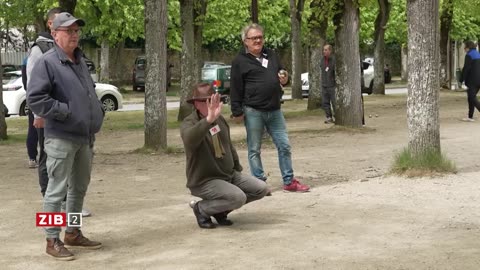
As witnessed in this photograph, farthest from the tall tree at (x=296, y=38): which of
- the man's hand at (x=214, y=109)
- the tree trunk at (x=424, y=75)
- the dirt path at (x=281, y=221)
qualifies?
the man's hand at (x=214, y=109)

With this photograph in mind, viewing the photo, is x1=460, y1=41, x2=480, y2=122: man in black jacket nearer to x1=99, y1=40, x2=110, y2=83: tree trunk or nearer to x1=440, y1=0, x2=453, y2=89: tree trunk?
x1=440, y1=0, x2=453, y2=89: tree trunk

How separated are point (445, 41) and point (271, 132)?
27681mm

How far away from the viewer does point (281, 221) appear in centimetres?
827

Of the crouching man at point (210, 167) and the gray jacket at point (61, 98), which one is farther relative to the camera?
the crouching man at point (210, 167)

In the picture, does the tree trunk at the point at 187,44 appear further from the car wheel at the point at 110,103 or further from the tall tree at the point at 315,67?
the car wheel at the point at 110,103

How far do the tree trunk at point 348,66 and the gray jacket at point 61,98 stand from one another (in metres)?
11.2

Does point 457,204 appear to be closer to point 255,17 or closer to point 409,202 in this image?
point 409,202

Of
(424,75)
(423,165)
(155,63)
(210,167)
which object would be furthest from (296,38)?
(210,167)

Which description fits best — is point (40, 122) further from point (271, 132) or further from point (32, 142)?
point (32, 142)

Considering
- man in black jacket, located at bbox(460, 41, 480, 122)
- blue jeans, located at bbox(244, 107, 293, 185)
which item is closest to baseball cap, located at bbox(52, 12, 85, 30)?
blue jeans, located at bbox(244, 107, 293, 185)

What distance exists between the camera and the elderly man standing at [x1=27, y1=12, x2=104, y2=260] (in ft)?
21.9

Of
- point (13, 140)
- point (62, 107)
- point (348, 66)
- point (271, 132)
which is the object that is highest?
point (348, 66)

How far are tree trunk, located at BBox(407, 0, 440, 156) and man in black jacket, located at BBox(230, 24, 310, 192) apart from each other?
172cm

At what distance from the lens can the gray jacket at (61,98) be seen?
661 centimetres
